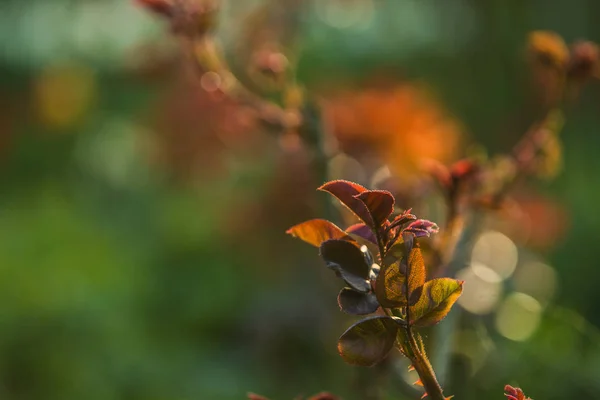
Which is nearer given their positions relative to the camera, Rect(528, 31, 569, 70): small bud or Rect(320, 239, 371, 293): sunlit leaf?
Rect(320, 239, 371, 293): sunlit leaf

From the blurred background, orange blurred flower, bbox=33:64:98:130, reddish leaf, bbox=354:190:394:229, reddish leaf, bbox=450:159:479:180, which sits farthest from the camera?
orange blurred flower, bbox=33:64:98:130

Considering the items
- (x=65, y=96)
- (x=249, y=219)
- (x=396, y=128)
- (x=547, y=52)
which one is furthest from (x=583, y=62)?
(x=65, y=96)

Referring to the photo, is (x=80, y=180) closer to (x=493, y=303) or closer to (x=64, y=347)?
(x=64, y=347)

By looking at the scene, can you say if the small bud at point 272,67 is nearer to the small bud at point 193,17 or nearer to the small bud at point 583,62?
the small bud at point 193,17

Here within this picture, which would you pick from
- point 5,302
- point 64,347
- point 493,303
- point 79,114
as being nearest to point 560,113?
point 493,303

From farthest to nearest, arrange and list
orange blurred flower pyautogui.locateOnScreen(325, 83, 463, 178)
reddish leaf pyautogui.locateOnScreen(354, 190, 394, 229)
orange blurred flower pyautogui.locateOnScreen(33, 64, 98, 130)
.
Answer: orange blurred flower pyautogui.locateOnScreen(33, 64, 98, 130), orange blurred flower pyautogui.locateOnScreen(325, 83, 463, 178), reddish leaf pyautogui.locateOnScreen(354, 190, 394, 229)

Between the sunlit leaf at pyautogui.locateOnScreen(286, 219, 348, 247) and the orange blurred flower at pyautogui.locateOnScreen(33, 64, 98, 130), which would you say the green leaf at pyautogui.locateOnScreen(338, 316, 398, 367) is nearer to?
the sunlit leaf at pyautogui.locateOnScreen(286, 219, 348, 247)

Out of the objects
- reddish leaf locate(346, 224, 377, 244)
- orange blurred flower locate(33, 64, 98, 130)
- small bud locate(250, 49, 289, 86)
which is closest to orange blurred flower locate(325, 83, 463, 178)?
small bud locate(250, 49, 289, 86)

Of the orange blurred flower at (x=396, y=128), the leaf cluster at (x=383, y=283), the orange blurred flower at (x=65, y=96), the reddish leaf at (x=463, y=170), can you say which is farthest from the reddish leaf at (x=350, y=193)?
the orange blurred flower at (x=65, y=96)

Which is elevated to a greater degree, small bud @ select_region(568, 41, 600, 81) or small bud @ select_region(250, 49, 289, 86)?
small bud @ select_region(568, 41, 600, 81)
